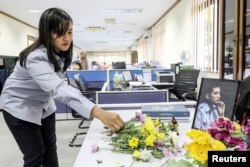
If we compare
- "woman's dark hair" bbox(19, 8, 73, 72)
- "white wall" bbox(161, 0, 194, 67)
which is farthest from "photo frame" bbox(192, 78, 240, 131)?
"white wall" bbox(161, 0, 194, 67)

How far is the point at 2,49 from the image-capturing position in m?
7.76

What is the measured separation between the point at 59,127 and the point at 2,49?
423 cm

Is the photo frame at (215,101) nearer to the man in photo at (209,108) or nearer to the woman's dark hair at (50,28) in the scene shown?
the man in photo at (209,108)

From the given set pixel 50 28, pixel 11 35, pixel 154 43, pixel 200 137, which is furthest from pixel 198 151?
pixel 154 43

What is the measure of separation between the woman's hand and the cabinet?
232 centimetres

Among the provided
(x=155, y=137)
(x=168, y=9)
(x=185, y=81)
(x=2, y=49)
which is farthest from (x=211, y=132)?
(x=2, y=49)

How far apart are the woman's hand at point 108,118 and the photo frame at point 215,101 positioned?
0.36 m

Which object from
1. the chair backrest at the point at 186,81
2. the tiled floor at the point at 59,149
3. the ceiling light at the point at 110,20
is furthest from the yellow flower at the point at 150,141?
the ceiling light at the point at 110,20

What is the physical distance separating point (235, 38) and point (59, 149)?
2635 millimetres

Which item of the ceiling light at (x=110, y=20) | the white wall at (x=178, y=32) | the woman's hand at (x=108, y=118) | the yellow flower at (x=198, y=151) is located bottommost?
the woman's hand at (x=108, y=118)

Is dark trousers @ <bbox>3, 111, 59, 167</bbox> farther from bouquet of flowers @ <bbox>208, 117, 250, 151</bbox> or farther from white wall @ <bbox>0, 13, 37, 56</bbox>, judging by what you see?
white wall @ <bbox>0, 13, 37, 56</bbox>

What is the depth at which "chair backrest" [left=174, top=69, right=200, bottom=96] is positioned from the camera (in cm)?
444

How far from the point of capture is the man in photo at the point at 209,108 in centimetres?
109

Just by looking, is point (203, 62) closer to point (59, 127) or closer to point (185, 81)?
point (185, 81)
